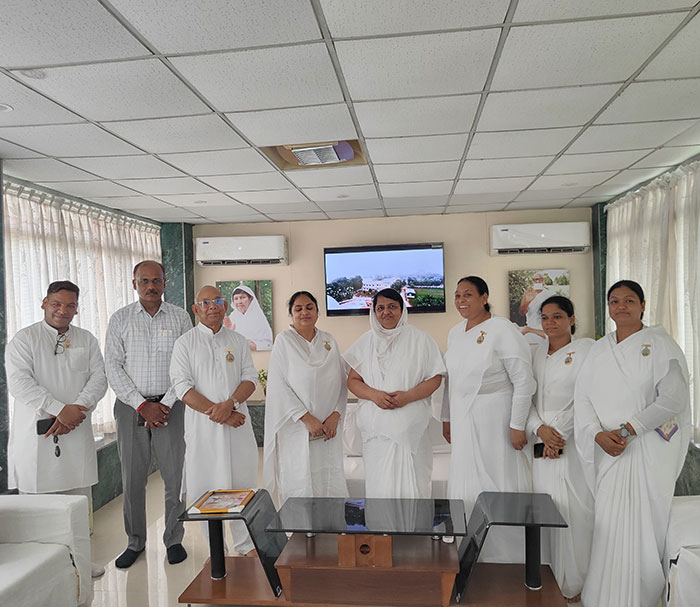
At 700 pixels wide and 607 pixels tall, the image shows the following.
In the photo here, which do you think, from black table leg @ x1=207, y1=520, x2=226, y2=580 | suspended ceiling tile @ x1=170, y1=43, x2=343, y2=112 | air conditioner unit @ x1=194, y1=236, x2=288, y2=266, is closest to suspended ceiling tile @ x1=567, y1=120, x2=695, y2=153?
suspended ceiling tile @ x1=170, y1=43, x2=343, y2=112

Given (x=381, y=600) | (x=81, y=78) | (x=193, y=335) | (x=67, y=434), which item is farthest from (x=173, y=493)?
(x=81, y=78)

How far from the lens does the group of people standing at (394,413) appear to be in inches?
112

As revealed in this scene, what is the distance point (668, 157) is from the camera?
4324 mm

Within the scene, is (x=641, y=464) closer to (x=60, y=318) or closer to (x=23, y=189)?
(x=60, y=318)

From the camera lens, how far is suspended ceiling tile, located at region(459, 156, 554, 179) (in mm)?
4285

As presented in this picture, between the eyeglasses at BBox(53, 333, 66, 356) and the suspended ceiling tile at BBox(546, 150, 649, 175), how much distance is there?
3820mm

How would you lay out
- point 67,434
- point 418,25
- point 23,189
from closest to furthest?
point 418,25, point 67,434, point 23,189

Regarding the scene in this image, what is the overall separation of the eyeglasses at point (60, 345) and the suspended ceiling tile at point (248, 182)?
166 centimetres

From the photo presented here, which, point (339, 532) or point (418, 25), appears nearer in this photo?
point (418, 25)

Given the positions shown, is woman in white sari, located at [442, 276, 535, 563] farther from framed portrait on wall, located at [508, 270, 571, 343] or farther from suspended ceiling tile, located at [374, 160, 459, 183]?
framed portrait on wall, located at [508, 270, 571, 343]

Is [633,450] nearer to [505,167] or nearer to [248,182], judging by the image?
[505,167]

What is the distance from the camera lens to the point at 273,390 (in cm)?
361

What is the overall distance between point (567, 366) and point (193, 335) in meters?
2.33

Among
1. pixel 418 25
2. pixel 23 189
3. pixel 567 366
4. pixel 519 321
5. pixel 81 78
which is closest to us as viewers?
pixel 418 25
